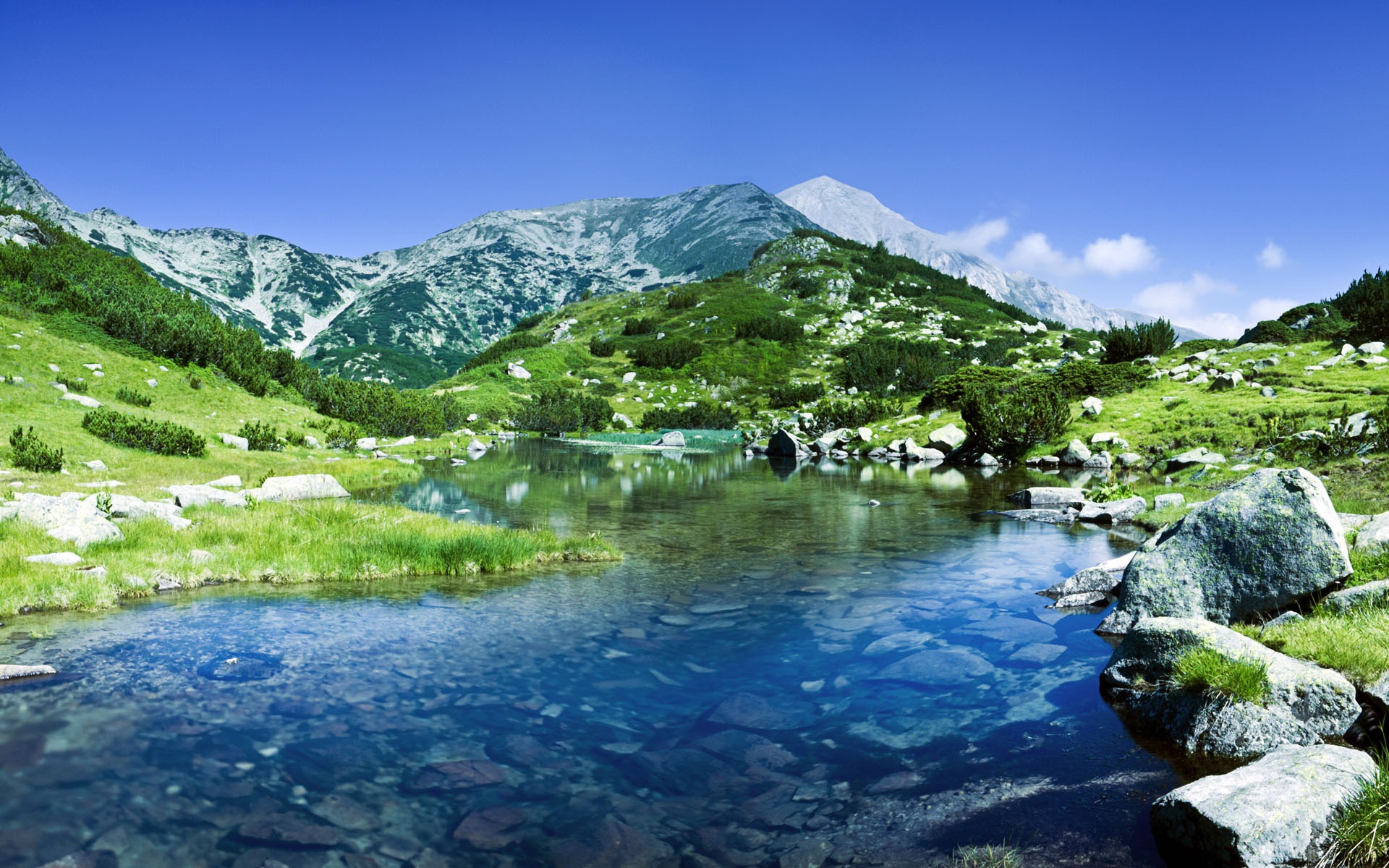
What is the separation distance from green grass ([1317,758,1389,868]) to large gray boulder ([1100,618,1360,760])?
5.90 ft

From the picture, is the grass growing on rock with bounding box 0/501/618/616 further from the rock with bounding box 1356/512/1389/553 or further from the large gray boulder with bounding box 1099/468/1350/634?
the rock with bounding box 1356/512/1389/553

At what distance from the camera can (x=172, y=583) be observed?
13.0 meters

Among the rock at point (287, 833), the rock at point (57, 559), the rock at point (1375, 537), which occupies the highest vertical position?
the rock at point (1375, 537)

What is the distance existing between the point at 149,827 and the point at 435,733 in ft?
8.56

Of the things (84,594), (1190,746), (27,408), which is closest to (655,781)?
(1190,746)

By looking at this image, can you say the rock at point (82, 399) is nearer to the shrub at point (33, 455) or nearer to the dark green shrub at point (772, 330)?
the shrub at point (33, 455)

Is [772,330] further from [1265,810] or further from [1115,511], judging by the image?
[1265,810]

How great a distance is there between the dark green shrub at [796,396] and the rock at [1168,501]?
6380 cm

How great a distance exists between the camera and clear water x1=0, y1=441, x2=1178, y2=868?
6059mm

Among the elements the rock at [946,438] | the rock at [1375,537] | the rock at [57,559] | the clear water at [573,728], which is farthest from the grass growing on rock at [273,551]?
the rock at [946,438]

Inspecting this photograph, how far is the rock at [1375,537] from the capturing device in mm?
10422

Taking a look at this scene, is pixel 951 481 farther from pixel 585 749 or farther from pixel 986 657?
pixel 585 749

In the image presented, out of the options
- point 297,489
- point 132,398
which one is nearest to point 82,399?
point 132,398

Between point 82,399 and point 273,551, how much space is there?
81.9 feet
